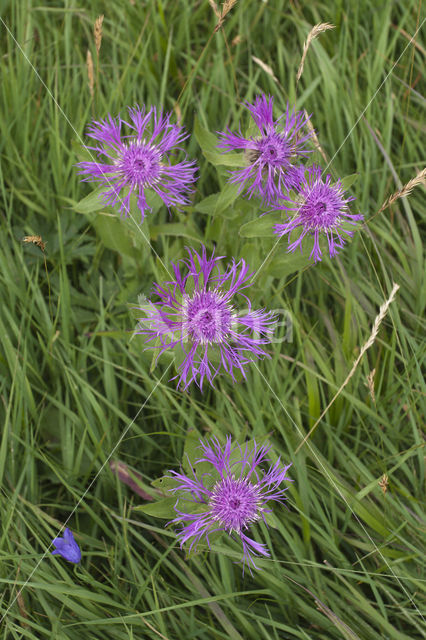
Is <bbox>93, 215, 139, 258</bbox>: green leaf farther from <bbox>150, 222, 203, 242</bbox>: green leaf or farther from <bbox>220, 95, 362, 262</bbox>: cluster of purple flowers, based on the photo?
<bbox>220, 95, 362, 262</bbox>: cluster of purple flowers

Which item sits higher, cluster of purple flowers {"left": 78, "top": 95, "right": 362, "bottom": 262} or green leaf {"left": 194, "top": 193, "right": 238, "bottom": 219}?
cluster of purple flowers {"left": 78, "top": 95, "right": 362, "bottom": 262}

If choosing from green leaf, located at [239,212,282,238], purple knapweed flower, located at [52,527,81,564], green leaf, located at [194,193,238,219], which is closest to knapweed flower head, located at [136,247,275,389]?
green leaf, located at [239,212,282,238]

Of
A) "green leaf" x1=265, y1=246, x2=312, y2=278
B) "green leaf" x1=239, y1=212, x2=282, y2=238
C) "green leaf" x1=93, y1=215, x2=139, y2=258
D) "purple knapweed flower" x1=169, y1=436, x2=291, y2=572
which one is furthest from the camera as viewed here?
"green leaf" x1=93, y1=215, x2=139, y2=258

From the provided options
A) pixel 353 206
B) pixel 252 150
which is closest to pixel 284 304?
pixel 353 206

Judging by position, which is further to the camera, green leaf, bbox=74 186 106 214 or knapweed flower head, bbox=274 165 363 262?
green leaf, bbox=74 186 106 214

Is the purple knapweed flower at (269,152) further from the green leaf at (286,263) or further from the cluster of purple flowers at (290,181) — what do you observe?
the green leaf at (286,263)

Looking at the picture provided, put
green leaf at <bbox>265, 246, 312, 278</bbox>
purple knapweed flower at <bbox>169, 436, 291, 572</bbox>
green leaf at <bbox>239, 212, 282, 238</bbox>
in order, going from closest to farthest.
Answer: purple knapweed flower at <bbox>169, 436, 291, 572</bbox>, green leaf at <bbox>239, 212, 282, 238</bbox>, green leaf at <bbox>265, 246, 312, 278</bbox>

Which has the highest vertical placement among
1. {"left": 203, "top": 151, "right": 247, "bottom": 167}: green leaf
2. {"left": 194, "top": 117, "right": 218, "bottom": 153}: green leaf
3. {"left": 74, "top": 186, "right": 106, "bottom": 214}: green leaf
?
{"left": 194, "top": 117, "right": 218, "bottom": 153}: green leaf
